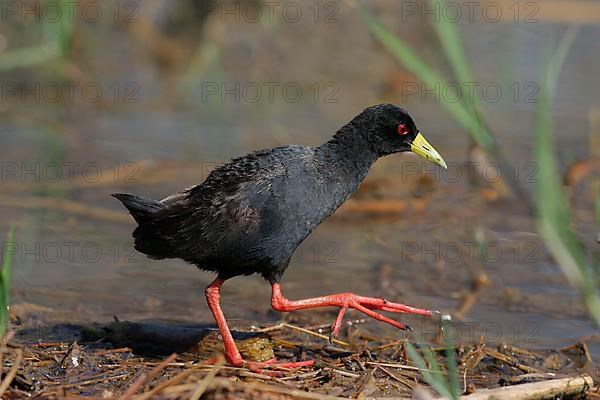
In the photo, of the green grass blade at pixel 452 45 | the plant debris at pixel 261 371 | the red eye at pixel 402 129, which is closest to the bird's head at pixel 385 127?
the red eye at pixel 402 129

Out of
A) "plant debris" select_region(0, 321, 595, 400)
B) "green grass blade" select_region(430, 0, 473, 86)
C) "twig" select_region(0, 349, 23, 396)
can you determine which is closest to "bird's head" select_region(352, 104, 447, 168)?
"plant debris" select_region(0, 321, 595, 400)

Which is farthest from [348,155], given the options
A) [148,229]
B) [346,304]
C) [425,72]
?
[148,229]

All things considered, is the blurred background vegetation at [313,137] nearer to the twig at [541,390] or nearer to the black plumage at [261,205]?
the black plumage at [261,205]

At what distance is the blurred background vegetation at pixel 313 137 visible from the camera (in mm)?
7172

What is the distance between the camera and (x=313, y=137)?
1052 centimetres

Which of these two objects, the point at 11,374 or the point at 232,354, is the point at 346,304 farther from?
the point at 11,374

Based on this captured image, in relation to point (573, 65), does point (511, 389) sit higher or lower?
lower

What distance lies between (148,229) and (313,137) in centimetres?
485

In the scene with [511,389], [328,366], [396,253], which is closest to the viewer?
[511,389]

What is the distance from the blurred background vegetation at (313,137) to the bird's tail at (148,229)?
1.11 m

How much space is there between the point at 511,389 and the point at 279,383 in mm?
1097

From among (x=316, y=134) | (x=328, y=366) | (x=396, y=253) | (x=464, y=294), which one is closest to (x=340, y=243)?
(x=396, y=253)

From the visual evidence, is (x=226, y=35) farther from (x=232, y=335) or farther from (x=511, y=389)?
(x=511, y=389)

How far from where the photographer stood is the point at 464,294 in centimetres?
760
